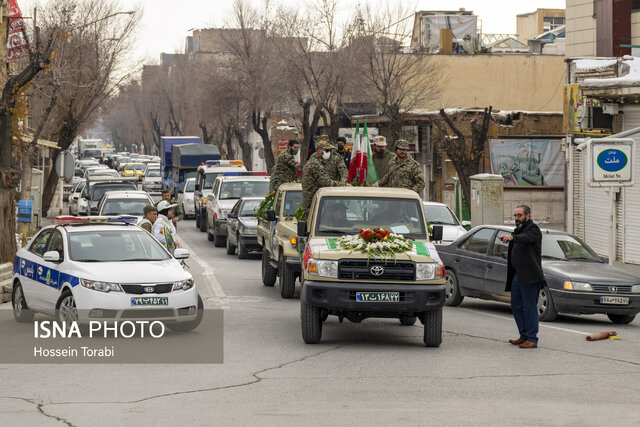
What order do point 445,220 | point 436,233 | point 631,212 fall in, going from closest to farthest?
point 436,233 → point 445,220 → point 631,212

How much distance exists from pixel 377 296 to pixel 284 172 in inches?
365

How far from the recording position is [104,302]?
13.0m

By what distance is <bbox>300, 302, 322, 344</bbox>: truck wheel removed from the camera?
42.2ft

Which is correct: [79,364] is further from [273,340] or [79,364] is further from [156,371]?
[273,340]

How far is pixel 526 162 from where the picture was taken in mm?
42688

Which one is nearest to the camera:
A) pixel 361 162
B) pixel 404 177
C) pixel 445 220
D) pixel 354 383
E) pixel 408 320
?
pixel 354 383

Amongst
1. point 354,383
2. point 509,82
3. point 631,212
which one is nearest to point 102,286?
point 354,383

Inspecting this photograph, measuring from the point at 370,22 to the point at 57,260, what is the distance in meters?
32.9

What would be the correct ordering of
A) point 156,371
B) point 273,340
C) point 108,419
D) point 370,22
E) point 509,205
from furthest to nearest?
point 370,22
point 509,205
point 273,340
point 156,371
point 108,419

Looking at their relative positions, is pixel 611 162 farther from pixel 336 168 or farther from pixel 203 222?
pixel 203 222

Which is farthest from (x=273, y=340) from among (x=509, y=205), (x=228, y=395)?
(x=509, y=205)

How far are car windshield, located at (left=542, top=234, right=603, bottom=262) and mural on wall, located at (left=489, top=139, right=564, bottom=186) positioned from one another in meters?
25.0

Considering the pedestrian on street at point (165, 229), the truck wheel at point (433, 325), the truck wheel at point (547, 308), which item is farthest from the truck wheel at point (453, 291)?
the truck wheel at point (433, 325)

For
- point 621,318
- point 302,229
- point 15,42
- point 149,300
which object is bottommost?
point 621,318
